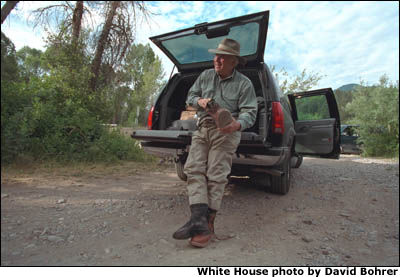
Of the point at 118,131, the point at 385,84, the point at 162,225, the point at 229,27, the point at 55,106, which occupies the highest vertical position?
the point at 385,84

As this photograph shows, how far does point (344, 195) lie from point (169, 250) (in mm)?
3046

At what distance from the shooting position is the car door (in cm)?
454

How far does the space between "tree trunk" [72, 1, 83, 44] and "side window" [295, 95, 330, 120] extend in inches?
210

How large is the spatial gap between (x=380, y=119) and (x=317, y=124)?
6.76 metres

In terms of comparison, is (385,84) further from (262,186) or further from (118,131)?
(118,131)

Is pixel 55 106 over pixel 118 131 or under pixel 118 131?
over

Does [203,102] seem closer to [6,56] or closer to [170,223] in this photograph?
[170,223]

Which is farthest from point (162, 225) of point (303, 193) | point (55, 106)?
point (55, 106)

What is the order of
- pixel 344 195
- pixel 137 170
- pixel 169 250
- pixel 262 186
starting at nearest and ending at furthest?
1. pixel 169 250
2. pixel 344 195
3. pixel 262 186
4. pixel 137 170

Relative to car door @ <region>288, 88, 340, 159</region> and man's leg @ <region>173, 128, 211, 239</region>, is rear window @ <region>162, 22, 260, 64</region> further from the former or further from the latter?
car door @ <region>288, 88, 340, 159</region>

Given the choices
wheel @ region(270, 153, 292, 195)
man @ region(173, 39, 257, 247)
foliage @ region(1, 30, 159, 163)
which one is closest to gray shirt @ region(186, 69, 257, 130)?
man @ region(173, 39, 257, 247)

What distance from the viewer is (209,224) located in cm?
208

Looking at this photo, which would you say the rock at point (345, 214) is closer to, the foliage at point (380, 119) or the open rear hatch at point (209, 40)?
the open rear hatch at point (209, 40)

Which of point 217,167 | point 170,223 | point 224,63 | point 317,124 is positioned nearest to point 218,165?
point 217,167
